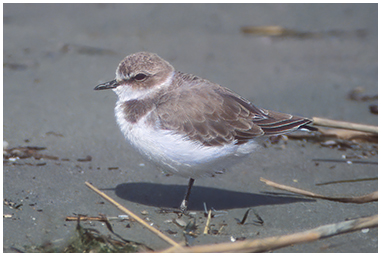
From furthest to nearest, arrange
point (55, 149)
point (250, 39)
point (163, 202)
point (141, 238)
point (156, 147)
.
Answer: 1. point (250, 39)
2. point (55, 149)
3. point (163, 202)
4. point (156, 147)
5. point (141, 238)

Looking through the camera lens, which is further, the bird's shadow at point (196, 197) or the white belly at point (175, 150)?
the bird's shadow at point (196, 197)

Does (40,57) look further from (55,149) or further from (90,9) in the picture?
(55,149)

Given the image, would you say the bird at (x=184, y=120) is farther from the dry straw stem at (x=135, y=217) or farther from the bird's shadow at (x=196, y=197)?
the dry straw stem at (x=135, y=217)

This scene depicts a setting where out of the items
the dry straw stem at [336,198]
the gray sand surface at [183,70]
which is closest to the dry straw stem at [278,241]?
the gray sand surface at [183,70]

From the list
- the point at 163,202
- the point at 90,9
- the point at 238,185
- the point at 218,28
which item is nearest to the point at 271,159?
the point at 238,185

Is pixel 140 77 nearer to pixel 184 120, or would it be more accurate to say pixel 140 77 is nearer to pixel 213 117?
pixel 184 120

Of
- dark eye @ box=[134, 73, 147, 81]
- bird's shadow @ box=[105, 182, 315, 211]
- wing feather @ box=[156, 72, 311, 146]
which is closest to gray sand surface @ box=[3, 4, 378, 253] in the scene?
bird's shadow @ box=[105, 182, 315, 211]

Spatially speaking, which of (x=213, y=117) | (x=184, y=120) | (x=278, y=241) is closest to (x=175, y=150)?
(x=184, y=120)
